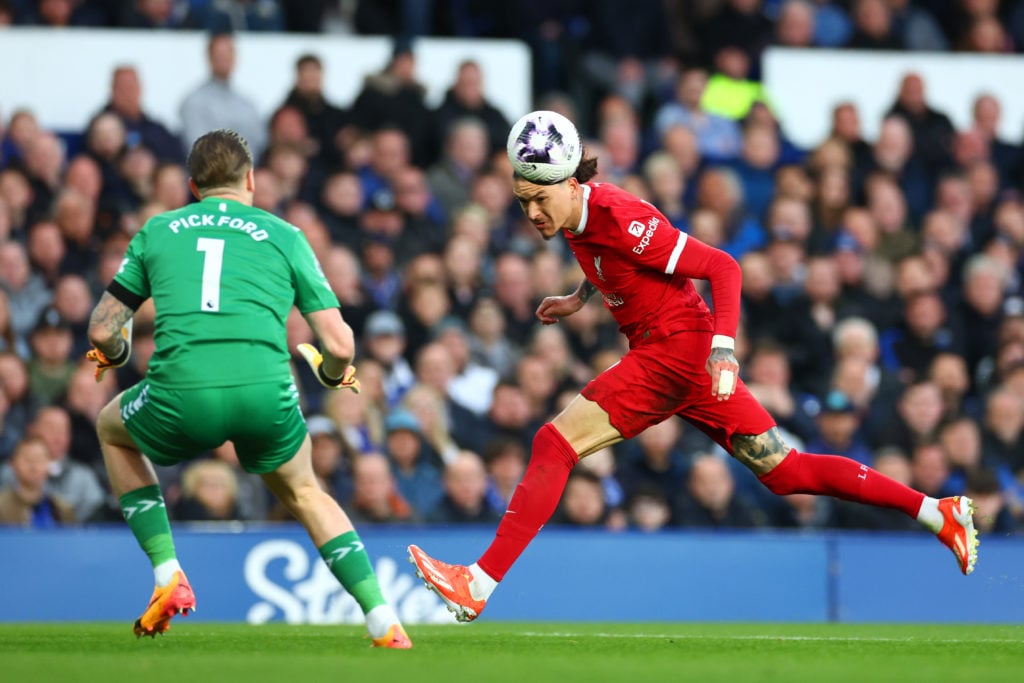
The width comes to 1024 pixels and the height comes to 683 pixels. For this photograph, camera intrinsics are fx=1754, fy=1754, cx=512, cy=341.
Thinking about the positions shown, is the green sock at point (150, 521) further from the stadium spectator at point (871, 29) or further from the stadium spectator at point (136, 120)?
the stadium spectator at point (871, 29)

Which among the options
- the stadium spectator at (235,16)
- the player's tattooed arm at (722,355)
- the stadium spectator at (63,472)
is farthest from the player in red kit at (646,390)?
the stadium spectator at (235,16)

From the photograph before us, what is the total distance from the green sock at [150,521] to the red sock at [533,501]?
1489 millimetres

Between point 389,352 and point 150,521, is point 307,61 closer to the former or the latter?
point 389,352

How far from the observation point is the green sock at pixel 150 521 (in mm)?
7285

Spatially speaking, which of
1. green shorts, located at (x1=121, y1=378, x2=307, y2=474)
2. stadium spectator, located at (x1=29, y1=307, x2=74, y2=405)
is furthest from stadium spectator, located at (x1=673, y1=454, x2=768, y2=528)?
green shorts, located at (x1=121, y1=378, x2=307, y2=474)

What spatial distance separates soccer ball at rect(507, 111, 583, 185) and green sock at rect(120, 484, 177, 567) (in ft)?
7.32

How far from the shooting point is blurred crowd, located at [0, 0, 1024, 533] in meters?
12.2

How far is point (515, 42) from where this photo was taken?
15.6m

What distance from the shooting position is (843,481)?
8.62 metres

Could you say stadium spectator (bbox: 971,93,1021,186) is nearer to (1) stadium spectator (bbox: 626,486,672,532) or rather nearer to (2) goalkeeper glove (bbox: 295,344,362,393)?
(1) stadium spectator (bbox: 626,486,672,532)

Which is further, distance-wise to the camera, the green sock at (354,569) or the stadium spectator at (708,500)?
the stadium spectator at (708,500)

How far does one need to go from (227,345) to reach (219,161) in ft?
2.52

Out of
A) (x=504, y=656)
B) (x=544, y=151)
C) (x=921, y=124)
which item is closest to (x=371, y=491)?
(x=544, y=151)

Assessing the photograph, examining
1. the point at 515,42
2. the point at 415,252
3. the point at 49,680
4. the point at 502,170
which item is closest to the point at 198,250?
the point at 49,680
